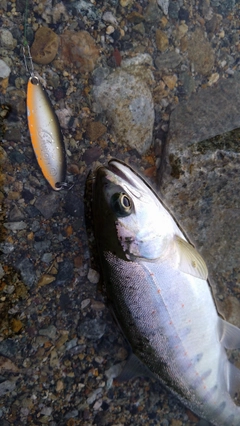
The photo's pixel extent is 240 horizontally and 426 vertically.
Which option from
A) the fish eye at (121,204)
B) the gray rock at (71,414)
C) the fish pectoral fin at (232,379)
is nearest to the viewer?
the fish eye at (121,204)

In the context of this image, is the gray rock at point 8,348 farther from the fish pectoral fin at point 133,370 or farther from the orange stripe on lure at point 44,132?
the orange stripe on lure at point 44,132

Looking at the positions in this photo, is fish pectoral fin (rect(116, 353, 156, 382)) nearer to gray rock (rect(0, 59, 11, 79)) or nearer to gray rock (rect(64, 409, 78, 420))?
gray rock (rect(64, 409, 78, 420))

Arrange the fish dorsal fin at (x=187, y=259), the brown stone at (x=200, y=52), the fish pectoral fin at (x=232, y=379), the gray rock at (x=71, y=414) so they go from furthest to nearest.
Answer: the brown stone at (x=200, y=52), the fish pectoral fin at (x=232, y=379), the gray rock at (x=71, y=414), the fish dorsal fin at (x=187, y=259)

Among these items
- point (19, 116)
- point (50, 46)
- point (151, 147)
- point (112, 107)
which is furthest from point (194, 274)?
point (50, 46)

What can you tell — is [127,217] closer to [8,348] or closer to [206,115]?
[206,115]

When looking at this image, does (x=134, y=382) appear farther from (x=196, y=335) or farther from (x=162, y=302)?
(x=162, y=302)

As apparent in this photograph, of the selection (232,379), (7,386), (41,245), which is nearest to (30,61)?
(41,245)

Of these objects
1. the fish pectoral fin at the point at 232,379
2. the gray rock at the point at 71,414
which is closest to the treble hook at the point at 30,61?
the gray rock at the point at 71,414
